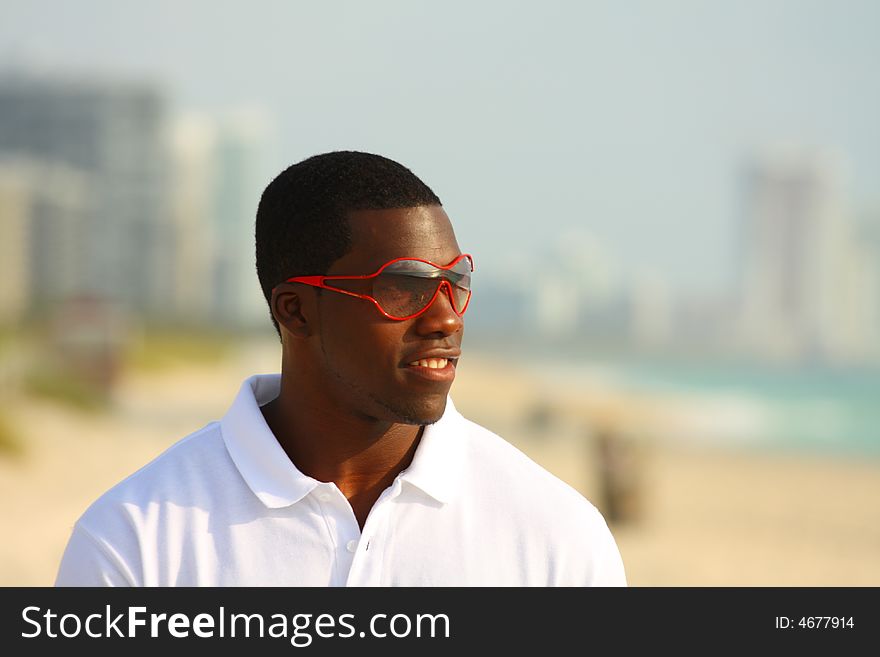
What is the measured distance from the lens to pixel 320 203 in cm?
249

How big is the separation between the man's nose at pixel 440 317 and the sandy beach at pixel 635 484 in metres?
10.1

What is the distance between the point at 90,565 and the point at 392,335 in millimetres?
707

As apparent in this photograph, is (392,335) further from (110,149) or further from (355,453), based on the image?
(110,149)

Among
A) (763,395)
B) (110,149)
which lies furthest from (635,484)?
(110,149)

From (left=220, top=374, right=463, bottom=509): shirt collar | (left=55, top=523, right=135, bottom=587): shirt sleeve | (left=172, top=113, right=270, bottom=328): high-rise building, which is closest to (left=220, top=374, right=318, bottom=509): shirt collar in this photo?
(left=220, top=374, right=463, bottom=509): shirt collar

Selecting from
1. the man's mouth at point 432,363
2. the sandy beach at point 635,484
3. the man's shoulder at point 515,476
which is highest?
the man's mouth at point 432,363

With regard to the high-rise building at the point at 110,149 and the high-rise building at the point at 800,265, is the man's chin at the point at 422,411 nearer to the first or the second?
the high-rise building at the point at 110,149

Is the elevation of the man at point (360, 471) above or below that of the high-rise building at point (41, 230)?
below

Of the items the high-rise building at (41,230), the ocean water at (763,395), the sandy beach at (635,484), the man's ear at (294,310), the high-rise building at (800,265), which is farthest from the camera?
the high-rise building at (800,265)

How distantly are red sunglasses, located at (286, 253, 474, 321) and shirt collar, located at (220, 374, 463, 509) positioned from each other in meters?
0.24

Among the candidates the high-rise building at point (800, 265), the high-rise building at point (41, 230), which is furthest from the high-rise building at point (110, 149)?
the high-rise building at point (800, 265)

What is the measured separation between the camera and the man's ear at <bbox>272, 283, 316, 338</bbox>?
2.51 metres

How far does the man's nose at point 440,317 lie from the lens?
2.39 metres
